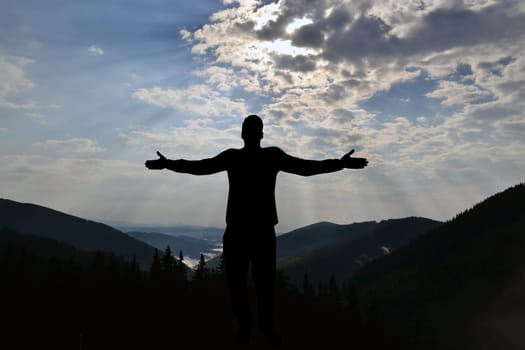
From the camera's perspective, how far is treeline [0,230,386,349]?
128 meters

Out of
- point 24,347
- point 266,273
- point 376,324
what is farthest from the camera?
point 376,324

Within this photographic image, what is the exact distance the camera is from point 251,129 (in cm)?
741

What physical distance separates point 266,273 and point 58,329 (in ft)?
467

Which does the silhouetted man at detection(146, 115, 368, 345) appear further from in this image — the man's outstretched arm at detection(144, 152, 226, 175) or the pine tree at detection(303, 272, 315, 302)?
the pine tree at detection(303, 272, 315, 302)

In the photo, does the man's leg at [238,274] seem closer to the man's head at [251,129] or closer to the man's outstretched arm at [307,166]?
the man's outstretched arm at [307,166]

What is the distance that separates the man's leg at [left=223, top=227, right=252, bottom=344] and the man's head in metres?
1.40

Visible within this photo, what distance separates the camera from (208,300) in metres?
131

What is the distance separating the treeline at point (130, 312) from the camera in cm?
12794

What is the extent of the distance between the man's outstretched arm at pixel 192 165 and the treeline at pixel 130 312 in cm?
12077

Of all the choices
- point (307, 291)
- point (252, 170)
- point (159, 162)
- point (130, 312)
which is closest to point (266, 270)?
point (252, 170)

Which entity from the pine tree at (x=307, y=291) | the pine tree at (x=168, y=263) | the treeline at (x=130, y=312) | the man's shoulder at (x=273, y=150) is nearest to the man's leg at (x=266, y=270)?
the man's shoulder at (x=273, y=150)

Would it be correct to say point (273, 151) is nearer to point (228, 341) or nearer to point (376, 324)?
point (228, 341)

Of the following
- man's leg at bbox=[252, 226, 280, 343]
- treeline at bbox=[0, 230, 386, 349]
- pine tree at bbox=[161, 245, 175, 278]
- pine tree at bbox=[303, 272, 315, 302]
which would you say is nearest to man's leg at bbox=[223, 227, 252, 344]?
man's leg at bbox=[252, 226, 280, 343]

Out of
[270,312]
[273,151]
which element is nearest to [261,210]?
[273,151]
